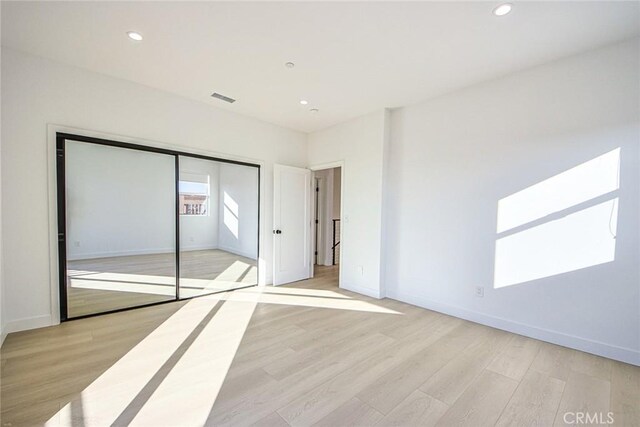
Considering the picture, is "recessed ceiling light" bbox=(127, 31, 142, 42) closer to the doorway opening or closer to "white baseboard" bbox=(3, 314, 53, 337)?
"white baseboard" bbox=(3, 314, 53, 337)

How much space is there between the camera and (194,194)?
442 cm

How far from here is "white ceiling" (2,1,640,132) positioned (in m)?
1.97

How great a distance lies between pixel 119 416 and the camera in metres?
1.57

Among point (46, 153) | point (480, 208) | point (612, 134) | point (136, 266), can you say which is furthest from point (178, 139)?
point (612, 134)

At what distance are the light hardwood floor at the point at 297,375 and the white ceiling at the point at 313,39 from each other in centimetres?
283

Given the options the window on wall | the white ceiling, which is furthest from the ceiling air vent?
the window on wall

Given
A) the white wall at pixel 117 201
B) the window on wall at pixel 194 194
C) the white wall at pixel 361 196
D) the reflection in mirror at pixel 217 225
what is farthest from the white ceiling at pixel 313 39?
the reflection in mirror at pixel 217 225

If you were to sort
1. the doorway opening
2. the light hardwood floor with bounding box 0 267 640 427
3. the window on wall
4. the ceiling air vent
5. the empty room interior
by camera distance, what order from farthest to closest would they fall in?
the doorway opening < the window on wall < the ceiling air vent < the empty room interior < the light hardwood floor with bounding box 0 267 640 427

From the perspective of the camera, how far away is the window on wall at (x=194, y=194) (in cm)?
414

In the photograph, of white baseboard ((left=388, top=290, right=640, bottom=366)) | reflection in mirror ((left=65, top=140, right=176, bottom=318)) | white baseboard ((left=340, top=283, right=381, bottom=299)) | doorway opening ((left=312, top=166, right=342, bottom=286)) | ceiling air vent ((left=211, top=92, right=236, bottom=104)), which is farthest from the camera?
doorway opening ((left=312, top=166, right=342, bottom=286))

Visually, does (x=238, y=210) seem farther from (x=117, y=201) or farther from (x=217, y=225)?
(x=117, y=201)

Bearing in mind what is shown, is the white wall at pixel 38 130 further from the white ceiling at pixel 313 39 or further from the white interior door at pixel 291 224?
the white interior door at pixel 291 224

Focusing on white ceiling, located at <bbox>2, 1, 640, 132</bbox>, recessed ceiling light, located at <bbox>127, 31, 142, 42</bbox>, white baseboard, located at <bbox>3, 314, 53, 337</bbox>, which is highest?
recessed ceiling light, located at <bbox>127, 31, 142, 42</bbox>

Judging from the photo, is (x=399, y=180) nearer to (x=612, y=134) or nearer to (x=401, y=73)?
(x=401, y=73)
